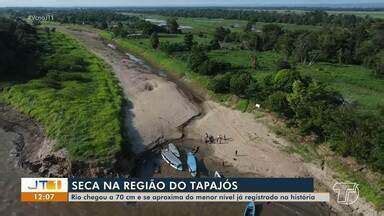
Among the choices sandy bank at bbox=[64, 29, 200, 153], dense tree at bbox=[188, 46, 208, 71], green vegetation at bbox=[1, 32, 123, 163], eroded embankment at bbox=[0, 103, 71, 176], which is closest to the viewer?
eroded embankment at bbox=[0, 103, 71, 176]

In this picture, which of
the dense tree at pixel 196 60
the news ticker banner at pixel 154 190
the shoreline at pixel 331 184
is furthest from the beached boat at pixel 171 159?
the dense tree at pixel 196 60

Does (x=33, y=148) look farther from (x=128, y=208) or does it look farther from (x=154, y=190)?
(x=154, y=190)

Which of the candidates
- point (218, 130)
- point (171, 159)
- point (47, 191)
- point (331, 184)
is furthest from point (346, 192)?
point (47, 191)

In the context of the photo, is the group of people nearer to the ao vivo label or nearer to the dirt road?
the dirt road

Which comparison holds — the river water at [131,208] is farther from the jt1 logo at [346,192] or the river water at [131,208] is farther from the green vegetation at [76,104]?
the green vegetation at [76,104]

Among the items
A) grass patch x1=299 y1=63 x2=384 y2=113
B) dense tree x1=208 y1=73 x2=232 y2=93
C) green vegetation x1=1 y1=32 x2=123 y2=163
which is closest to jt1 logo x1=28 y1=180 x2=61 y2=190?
green vegetation x1=1 y1=32 x2=123 y2=163

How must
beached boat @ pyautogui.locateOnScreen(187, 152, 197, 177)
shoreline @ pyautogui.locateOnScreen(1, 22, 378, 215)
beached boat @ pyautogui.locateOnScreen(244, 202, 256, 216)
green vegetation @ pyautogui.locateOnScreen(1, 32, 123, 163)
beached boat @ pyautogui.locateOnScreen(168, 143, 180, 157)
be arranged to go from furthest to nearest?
beached boat @ pyautogui.locateOnScreen(168, 143, 180, 157) → green vegetation @ pyautogui.locateOnScreen(1, 32, 123, 163) → shoreline @ pyautogui.locateOnScreen(1, 22, 378, 215) → beached boat @ pyautogui.locateOnScreen(187, 152, 197, 177) → beached boat @ pyautogui.locateOnScreen(244, 202, 256, 216)

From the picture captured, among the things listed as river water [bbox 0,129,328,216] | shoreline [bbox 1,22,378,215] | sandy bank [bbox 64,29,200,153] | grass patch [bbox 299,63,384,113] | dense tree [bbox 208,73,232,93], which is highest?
dense tree [bbox 208,73,232,93]

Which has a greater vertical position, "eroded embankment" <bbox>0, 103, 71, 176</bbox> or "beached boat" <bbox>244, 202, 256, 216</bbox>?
"eroded embankment" <bbox>0, 103, 71, 176</bbox>

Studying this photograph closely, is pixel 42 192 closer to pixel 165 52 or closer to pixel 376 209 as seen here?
pixel 376 209
